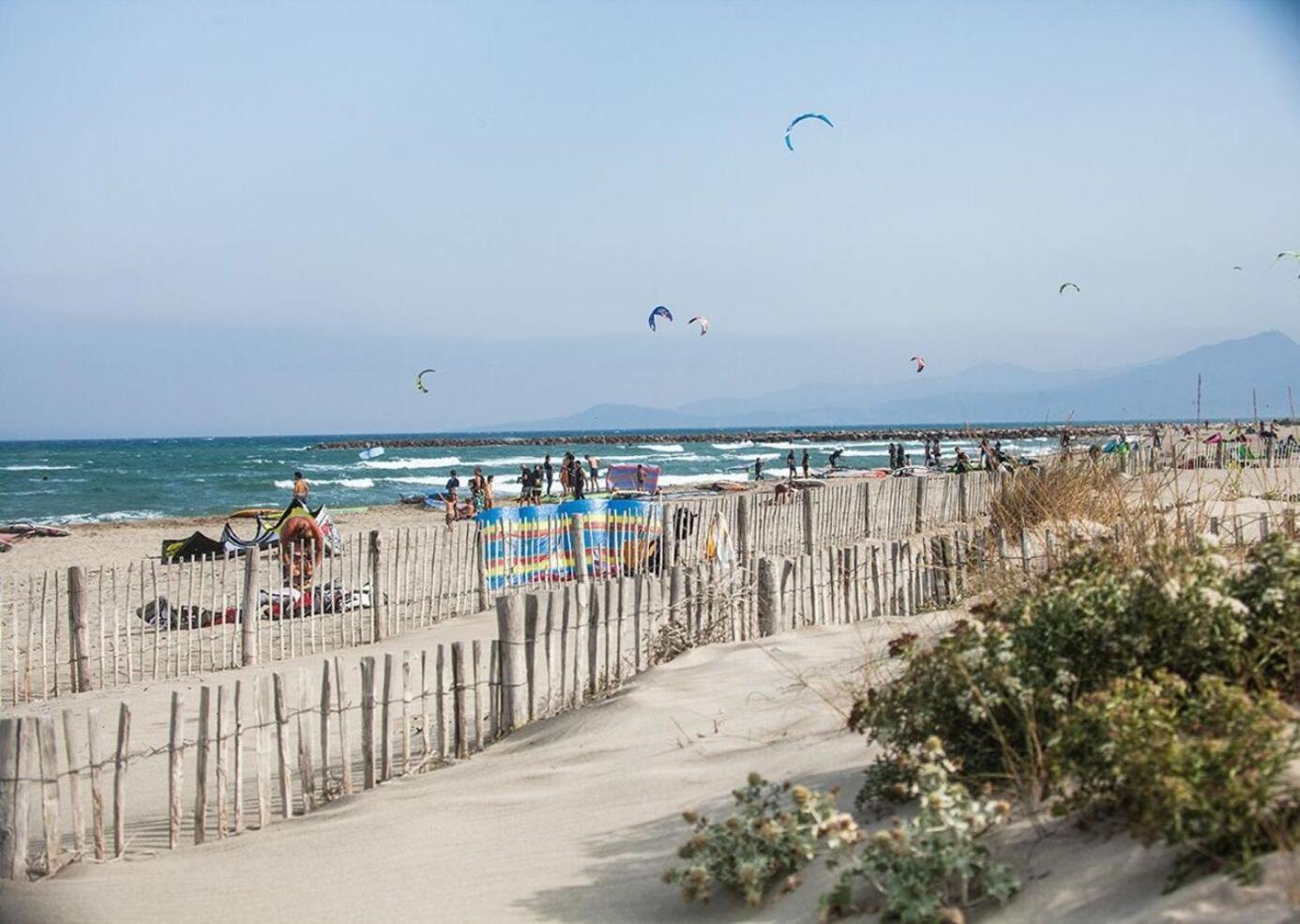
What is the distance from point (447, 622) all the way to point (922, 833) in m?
10.1

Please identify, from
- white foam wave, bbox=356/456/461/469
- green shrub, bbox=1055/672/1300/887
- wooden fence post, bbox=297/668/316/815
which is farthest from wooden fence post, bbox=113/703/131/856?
white foam wave, bbox=356/456/461/469

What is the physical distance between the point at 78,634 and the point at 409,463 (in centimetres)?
7171

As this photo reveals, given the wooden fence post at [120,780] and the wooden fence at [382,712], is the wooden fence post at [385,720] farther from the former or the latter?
the wooden fence post at [120,780]

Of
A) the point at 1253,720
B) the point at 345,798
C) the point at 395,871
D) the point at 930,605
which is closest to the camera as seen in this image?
the point at 1253,720

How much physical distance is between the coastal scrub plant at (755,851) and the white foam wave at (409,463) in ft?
245

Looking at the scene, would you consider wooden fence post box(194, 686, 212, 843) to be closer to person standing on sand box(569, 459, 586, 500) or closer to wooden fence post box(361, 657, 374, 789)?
wooden fence post box(361, 657, 374, 789)

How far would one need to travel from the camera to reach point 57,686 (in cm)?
1026

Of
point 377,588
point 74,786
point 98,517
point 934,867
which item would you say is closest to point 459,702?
point 74,786

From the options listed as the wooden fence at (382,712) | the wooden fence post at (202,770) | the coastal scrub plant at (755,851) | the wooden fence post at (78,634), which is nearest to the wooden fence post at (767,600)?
the wooden fence at (382,712)

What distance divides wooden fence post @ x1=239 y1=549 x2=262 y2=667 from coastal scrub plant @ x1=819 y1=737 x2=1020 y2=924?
8659mm

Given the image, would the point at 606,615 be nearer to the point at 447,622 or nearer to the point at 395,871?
the point at 395,871

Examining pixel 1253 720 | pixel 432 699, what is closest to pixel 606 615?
pixel 432 699

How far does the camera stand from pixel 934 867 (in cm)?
334

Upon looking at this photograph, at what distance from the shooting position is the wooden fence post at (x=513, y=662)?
6.75 m
